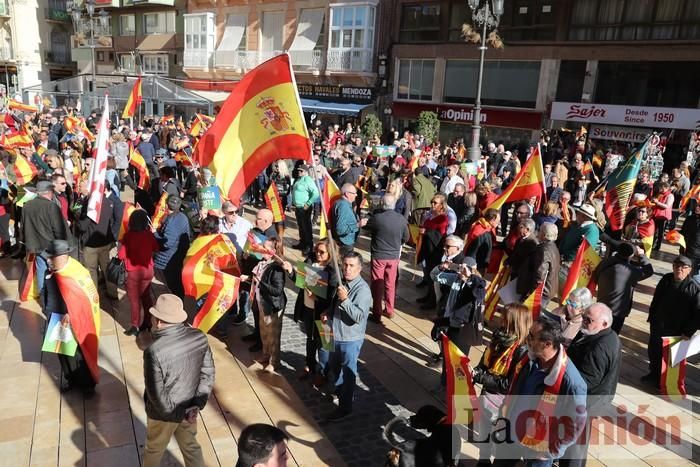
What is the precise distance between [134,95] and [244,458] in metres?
15.7

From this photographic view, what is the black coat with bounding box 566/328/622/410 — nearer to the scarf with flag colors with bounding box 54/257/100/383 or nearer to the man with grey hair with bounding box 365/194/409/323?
the man with grey hair with bounding box 365/194/409/323

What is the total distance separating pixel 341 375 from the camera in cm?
526

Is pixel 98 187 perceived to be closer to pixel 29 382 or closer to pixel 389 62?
pixel 29 382

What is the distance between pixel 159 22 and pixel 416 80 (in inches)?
887

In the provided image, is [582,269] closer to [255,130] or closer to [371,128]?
[255,130]

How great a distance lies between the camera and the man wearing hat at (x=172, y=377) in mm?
3580

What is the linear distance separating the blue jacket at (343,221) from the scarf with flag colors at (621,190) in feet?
14.8

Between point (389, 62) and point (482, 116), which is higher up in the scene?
point (389, 62)

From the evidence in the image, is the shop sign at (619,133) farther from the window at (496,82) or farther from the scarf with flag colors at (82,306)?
the scarf with flag colors at (82,306)

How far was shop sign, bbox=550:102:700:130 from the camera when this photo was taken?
19469 millimetres

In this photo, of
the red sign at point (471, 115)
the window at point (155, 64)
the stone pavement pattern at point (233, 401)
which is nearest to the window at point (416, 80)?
the red sign at point (471, 115)

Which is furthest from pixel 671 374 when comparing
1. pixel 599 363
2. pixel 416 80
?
pixel 416 80

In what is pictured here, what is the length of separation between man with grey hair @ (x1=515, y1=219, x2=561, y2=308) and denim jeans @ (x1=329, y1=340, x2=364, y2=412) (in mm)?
2332

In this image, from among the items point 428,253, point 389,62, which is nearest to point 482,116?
point 389,62
